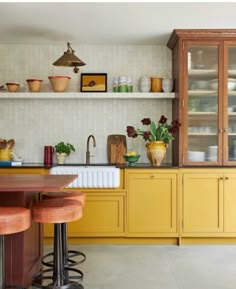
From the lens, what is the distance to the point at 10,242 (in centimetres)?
287

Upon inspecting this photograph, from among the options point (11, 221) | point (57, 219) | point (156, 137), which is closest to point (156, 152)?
point (156, 137)

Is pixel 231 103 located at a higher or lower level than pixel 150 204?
higher

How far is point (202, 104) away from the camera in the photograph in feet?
15.0

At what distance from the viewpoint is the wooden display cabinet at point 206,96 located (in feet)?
14.7

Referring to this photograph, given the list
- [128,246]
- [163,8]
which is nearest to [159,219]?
[128,246]

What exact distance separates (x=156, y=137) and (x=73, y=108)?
118 cm

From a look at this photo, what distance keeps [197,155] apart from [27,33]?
8.08 ft

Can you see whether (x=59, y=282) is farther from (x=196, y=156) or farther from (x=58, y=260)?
(x=196, y=156)

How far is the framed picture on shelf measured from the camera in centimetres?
493

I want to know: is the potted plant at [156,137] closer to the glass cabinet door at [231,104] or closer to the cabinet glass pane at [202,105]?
the cabinet glass pane at [202,105]

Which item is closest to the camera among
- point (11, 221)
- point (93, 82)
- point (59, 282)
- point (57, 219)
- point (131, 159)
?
point (11, 221)

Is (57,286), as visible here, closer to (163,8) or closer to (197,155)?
(197,155)

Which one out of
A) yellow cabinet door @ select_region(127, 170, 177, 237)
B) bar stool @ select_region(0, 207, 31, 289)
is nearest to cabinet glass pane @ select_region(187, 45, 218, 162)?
yellow cabinet door @ select_region(127, 170, 177, 237)

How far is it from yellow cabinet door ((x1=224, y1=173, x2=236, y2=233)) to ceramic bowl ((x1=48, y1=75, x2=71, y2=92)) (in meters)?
2.22
